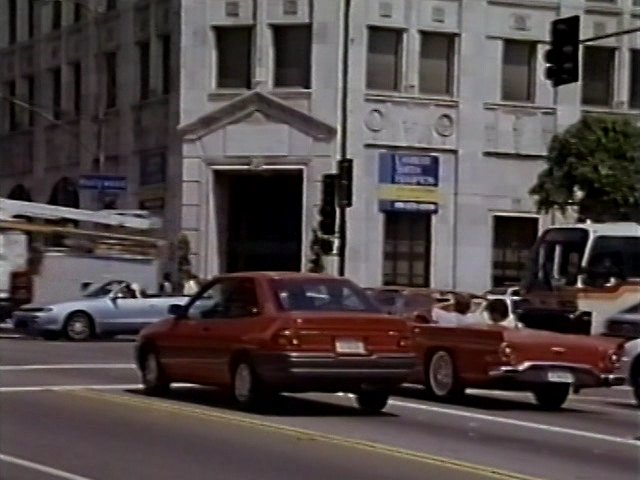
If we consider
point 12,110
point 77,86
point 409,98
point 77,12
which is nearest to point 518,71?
point 409,98

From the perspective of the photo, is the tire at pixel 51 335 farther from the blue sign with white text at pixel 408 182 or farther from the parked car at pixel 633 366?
the parked car at pixel 633 366

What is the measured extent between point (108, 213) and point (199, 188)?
5429 mm

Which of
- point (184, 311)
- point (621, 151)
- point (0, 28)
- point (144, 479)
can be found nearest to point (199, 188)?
point (621, 151)


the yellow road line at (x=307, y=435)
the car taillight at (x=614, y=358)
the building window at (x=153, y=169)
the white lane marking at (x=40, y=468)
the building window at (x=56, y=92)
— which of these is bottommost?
the yellow road line at (x=307, y=435)

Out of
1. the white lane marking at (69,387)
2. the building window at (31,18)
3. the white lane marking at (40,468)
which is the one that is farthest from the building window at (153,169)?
the white lane marking at (40,468)

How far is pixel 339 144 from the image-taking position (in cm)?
4766

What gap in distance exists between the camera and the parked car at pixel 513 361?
19.1 meters

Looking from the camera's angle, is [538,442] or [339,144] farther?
[339,144]

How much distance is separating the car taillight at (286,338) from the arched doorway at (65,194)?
1513 inches

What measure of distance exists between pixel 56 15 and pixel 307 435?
44.6 metres

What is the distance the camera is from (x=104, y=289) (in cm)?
3606

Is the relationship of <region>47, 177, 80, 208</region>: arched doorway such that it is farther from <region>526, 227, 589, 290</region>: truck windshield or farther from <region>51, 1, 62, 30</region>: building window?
<region>526, 227, 589, 290</region>: truck windshield

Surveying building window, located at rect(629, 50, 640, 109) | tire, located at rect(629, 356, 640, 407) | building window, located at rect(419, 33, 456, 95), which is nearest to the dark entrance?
building window, located at rect(419, 33, 456, 95)

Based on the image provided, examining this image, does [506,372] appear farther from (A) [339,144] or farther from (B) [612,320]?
(A) [339,144]
